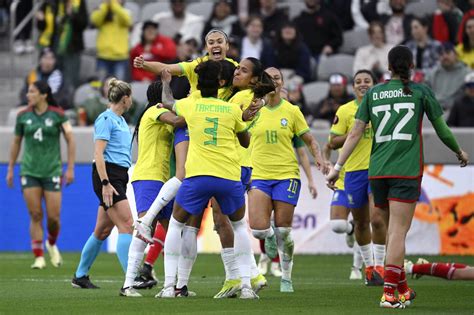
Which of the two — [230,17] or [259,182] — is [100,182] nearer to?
[259,182]

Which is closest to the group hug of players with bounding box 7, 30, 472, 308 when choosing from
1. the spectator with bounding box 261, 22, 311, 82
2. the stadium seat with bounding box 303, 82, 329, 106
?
the stadium seat with bounding box 303, 82, 329, 106

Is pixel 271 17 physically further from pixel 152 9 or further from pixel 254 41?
pixel 152 9

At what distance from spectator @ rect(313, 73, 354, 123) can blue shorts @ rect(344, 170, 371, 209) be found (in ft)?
20.3

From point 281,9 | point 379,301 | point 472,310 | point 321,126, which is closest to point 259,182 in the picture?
point 379,301

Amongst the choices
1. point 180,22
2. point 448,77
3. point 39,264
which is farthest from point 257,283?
point 180,22

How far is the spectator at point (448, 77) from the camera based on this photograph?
22.3 metres

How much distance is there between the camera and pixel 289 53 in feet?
77.0

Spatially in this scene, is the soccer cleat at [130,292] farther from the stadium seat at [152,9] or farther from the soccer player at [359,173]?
the stadium seat at [152,9]

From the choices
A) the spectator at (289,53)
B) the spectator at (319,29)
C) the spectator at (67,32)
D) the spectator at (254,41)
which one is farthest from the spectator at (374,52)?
the spectator at (67,32)

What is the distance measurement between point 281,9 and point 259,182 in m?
11.5

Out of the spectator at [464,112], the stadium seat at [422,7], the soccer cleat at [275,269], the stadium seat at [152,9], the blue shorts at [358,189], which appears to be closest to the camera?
the blue shorts at [358,189]

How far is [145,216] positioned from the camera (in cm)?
1187

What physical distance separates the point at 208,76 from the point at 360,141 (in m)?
4.01

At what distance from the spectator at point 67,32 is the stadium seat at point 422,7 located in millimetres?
6674
